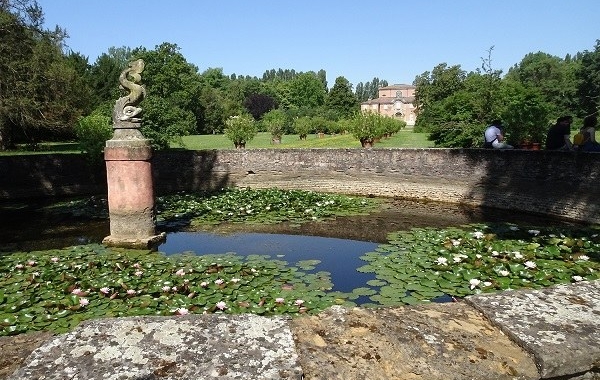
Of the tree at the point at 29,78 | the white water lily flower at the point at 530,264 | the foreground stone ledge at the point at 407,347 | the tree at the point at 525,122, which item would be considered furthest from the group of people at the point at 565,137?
the tree at the point at 29,78

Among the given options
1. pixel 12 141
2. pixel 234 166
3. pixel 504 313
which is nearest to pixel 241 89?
pixel 12 141

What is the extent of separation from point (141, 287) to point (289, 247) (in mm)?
3026

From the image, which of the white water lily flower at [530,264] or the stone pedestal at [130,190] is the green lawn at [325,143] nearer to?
the stone pedestal at [130,190]

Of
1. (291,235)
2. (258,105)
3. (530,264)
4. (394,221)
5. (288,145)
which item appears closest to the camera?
(530,264)

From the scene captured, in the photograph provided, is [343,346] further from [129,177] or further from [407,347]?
[129,177]

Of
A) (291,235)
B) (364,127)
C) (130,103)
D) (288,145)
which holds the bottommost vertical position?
(291,235)

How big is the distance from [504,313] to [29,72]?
2867 centimetres

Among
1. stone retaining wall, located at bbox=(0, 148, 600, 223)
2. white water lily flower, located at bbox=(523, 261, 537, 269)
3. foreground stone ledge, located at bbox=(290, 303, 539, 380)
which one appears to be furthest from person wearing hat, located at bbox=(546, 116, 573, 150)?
foreground stone ledge, located at bbox=(290, 303, 539, 380)

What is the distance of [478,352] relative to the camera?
1422 mm

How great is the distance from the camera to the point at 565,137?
11508 mm

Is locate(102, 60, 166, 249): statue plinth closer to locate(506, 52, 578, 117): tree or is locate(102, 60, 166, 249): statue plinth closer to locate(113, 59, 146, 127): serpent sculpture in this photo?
locate(113, 59, 146, 127): serpent sculpture

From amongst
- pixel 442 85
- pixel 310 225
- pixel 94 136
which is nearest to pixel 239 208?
pixel 310 225

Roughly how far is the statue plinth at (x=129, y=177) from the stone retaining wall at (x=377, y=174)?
815 centimetres

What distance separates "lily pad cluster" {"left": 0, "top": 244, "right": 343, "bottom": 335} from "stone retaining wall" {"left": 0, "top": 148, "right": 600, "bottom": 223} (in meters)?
7.55
